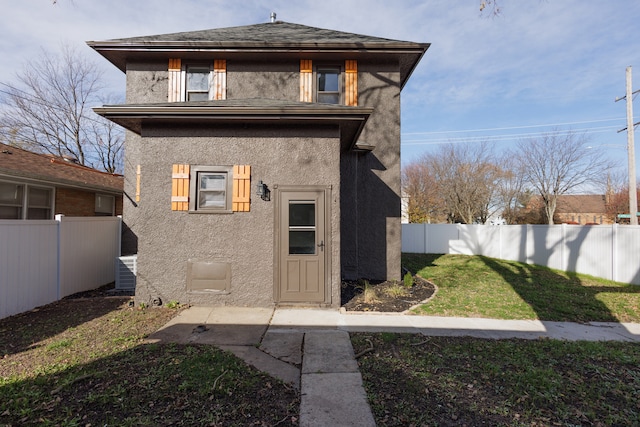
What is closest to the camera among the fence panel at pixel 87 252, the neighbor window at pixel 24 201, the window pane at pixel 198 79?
the fence panel at pixel 87 252

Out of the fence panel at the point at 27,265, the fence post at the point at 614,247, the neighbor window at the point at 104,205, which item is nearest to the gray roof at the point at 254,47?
the neighbor window at the point at 104,205

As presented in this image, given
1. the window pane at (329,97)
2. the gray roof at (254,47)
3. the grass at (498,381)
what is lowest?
the grass at (498,381)

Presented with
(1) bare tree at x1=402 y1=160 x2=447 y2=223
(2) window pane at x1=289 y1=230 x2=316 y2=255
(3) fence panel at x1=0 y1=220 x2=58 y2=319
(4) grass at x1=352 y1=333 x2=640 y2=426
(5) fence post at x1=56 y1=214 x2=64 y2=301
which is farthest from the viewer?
(1) bare tree at x1=402 y1=160 x2=447 y2=223

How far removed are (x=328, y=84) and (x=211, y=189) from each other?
194 inches

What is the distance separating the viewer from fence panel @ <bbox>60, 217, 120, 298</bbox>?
6.51 metres

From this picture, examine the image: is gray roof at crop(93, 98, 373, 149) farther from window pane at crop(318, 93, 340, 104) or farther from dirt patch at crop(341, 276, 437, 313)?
dirt patch at crop(341, 276, 437, 313)

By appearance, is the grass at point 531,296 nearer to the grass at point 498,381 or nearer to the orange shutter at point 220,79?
the grass at point 498,381

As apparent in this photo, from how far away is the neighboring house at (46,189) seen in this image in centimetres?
779

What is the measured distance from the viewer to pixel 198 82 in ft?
28.6

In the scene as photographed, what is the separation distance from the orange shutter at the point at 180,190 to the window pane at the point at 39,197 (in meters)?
5.92

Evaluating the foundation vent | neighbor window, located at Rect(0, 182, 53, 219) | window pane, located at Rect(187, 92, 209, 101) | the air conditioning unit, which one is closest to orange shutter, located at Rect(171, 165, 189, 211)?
the foundation vent

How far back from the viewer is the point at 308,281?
233 inches

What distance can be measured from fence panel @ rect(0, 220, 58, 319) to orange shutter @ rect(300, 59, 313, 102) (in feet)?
22.2

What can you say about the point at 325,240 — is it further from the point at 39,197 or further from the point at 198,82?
the point at 39,197
